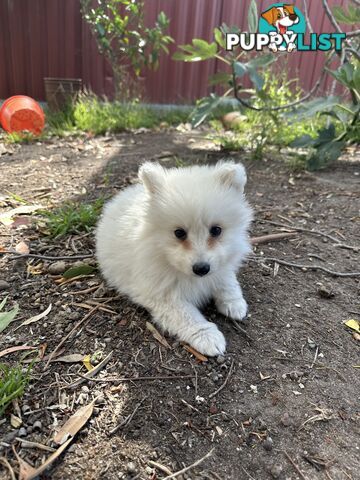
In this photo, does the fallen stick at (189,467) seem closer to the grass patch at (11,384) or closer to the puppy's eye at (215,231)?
the grass patch at (11,384)

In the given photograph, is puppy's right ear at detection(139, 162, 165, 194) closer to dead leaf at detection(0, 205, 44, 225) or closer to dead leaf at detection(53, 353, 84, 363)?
dead leaf at detection(53, 353, 84, 363)

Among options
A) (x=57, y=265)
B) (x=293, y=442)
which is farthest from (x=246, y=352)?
(x=57, y=265)

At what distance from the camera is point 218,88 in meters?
9.22

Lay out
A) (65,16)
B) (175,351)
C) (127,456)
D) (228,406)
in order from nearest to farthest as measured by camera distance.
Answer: (127,456), (228,406), (175,351), (65,16)

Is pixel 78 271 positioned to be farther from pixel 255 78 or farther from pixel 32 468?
pixel 255 78

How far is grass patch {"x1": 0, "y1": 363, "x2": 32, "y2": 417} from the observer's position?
1.86 metres

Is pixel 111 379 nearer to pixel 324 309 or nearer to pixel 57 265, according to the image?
pixel 57 265

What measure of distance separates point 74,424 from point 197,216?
1.18m

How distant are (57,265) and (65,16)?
690 centimetres

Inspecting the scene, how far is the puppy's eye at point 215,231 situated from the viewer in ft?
7.31

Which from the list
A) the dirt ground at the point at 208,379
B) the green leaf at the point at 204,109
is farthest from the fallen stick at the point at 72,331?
the green leaf at the point at 204,109

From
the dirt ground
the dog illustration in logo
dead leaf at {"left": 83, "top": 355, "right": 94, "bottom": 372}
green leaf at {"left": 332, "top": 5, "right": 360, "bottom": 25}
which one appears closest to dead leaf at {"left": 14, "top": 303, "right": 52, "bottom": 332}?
the dirt ground

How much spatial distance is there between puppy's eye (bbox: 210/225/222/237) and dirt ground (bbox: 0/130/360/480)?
64 cm

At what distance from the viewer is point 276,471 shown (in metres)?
1.71
